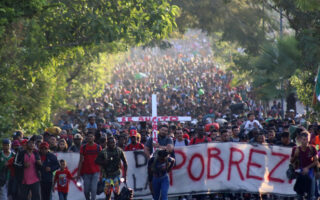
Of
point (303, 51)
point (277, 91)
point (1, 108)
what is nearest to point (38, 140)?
point (1, 108)

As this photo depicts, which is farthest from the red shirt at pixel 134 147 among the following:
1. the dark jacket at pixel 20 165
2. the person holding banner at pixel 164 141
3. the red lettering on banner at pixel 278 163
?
the red lettering on banner at pixel 278 163

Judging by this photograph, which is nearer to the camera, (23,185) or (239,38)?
(23,185)

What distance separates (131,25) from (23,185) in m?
9.13

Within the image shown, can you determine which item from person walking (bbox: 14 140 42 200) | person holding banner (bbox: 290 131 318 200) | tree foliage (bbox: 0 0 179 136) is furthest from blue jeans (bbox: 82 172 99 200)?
tree foliage (bbox: 0 0 179 136)

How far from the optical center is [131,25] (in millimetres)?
21031

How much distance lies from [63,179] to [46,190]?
500 mm

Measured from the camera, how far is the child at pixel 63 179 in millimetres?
13641

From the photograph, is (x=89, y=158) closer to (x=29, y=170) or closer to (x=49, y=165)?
(x=49, y=165)

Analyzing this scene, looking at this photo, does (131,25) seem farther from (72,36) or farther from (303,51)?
(303,51)

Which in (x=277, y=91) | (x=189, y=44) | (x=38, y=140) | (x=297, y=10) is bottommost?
(x=38, y=140)

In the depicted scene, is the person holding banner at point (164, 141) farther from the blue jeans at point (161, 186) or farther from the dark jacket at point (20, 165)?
the dark jacket at point (20, 165)

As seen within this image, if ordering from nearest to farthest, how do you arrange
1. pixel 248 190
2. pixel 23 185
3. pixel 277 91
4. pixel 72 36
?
pixel 23 185 < pixel 248 190 < pixel 72 36 < pixel 277 91

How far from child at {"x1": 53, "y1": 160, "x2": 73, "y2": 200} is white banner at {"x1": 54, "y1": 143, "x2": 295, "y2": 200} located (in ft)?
4.82

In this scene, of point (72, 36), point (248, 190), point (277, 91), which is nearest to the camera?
point (248, 190)
